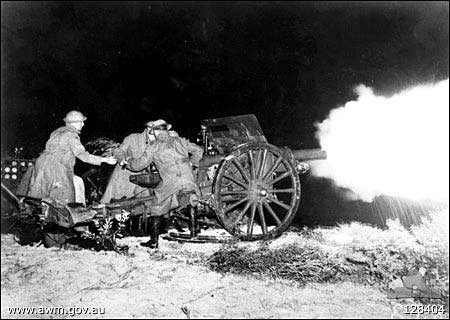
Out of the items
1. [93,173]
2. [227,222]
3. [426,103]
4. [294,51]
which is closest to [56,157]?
[93,173]

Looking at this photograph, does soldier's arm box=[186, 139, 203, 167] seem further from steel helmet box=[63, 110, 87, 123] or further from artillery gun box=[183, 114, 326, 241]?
steel helmet box=[63, 110, 87, 123]

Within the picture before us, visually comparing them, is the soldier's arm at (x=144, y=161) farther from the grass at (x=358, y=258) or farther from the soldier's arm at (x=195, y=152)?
the grass at (x=358, y=258)

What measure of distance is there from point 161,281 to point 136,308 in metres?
0.82

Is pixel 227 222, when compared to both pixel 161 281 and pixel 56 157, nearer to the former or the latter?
pixel 161 281

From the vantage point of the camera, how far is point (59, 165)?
5.95 meters

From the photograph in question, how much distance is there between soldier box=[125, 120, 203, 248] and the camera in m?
6.09

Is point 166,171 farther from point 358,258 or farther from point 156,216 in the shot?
point 358,258

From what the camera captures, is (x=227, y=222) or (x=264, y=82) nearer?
(x=227, y=222)

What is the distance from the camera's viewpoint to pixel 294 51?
33.9 feet

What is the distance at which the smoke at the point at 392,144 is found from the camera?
20.7ft

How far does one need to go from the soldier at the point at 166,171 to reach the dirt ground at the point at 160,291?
69 cm

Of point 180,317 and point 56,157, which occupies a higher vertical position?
point 56,157

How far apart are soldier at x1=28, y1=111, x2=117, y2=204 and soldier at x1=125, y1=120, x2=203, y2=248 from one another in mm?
613

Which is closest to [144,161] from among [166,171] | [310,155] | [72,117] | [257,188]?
[166,171]
